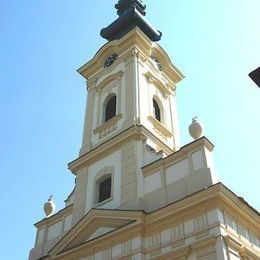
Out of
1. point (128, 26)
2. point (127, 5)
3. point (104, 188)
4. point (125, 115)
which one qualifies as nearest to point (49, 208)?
point (104, 188)

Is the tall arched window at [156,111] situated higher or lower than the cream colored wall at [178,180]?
higher

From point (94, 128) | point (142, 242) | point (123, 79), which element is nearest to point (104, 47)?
point (123, 79)

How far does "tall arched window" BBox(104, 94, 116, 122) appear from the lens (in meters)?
21.9

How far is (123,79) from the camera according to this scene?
22.2 metres

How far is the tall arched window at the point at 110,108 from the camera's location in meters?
21.9

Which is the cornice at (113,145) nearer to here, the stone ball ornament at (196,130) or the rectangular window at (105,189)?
the rectangular window at (105,189)

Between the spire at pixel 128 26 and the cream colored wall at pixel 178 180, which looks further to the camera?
the spire at pixel 128 26

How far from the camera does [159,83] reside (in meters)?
23.1

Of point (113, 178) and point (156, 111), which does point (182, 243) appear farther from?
point (156, 111)

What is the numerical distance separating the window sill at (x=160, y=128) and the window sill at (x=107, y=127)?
1.35m

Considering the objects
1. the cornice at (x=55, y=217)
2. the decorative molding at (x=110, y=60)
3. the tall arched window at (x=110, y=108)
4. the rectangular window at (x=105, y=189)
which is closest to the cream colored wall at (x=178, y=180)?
the rectangular window at (x=105, y=189)

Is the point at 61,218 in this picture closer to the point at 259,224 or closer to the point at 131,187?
the point at 131,187

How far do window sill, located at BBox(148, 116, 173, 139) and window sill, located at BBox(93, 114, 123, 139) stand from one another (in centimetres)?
135

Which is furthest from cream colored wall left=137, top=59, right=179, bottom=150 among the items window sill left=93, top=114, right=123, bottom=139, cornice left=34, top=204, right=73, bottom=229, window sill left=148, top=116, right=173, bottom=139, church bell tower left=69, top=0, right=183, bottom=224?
cornice left=34, top=204, right=73, bottom=229
